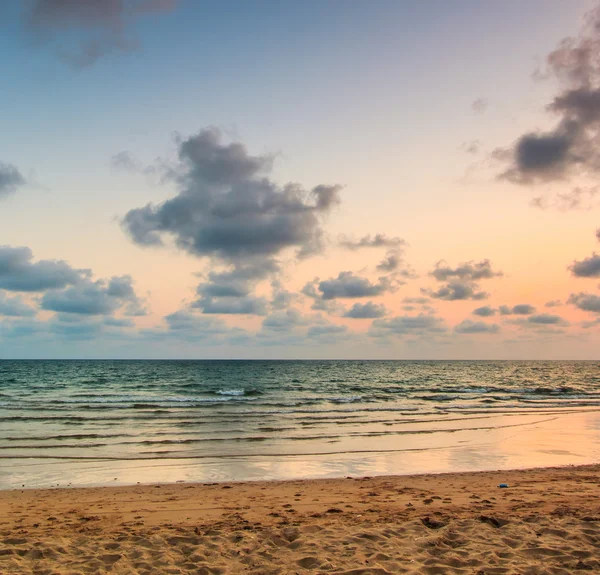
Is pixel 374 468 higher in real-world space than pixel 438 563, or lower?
lower

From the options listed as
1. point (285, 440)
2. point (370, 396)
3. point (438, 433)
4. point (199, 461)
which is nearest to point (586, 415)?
point (438, 433)

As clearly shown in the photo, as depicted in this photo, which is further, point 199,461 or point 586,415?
point 586,415

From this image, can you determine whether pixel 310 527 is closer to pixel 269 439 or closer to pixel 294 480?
pixel 294 480

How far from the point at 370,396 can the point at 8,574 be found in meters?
41.9

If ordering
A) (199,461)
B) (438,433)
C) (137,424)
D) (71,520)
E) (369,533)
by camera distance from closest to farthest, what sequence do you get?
(369,533), (71,520), (199,461), (438,433), (137,424)

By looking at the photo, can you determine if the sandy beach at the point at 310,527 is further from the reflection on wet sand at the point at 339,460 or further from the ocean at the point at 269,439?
the ocean at the point at 269,439

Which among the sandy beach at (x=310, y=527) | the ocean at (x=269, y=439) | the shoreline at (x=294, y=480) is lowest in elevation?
the ocean at (x=269, y=439)

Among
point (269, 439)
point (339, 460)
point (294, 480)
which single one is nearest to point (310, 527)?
point (294, 480)

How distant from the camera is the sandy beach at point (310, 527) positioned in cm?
741

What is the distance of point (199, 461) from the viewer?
17.2m

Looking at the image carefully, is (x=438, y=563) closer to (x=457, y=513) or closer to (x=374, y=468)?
(x=457, y=513)

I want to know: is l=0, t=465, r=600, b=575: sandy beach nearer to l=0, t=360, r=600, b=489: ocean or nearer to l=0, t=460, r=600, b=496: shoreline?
l=0, t=460, r=600, b=496: shoreline

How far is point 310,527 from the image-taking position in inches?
363

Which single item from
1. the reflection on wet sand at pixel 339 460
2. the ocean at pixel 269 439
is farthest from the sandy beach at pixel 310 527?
the ocean at pixel 269 439
